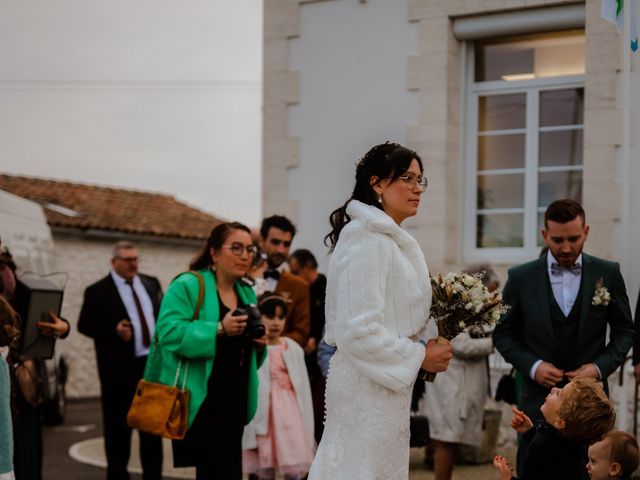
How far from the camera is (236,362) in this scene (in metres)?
6.84

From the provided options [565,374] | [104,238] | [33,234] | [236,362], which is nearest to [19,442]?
[236,362]

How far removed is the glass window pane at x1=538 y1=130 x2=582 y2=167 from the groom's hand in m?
4.83

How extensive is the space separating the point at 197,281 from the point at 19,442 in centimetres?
167

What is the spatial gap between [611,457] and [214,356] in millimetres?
2376

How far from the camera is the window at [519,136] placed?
11.0 meters

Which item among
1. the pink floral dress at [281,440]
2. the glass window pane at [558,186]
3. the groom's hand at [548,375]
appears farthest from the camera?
the glass window pane at [558,186]

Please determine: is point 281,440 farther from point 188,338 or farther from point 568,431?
point 568,431

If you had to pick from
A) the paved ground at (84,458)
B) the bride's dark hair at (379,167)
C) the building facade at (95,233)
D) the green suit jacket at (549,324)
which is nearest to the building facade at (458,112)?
the paved ground at (84,458)

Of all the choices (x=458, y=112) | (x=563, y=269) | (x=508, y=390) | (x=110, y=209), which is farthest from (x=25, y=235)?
(x=110, y=209)

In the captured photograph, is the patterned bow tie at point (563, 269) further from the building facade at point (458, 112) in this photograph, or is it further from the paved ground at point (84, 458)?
the building facade at point (458, 112)

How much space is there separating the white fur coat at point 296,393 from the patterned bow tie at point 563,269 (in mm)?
2226

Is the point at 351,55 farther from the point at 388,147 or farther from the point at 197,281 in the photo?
the point at 388,147

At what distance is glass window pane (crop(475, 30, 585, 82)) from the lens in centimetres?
1096

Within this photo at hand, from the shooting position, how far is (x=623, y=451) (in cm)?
565
